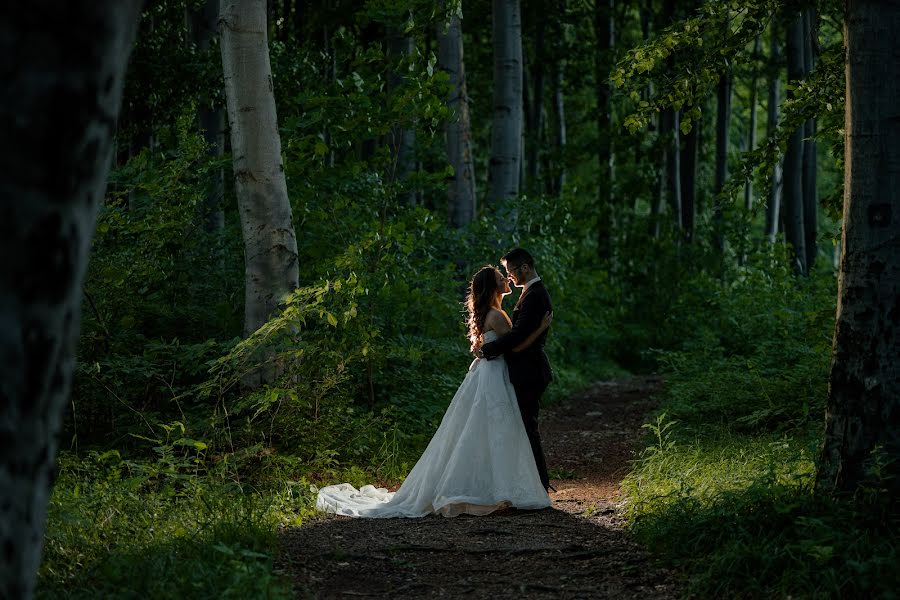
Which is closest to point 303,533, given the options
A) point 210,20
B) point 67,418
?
point 67,418

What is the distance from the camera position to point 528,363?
7.70 m

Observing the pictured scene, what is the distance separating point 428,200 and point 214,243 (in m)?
21.1

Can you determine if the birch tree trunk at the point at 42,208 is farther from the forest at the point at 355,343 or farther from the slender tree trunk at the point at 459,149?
the slender tree trunk at the point at 459,149

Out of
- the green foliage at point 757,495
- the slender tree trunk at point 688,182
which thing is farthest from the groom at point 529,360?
the slender tree trunk at point 688,182

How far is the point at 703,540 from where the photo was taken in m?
5.19

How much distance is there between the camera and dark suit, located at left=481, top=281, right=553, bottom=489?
25.0ft

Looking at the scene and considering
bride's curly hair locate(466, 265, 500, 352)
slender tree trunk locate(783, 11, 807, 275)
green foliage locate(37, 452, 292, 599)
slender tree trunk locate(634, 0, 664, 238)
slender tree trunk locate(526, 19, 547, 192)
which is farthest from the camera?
slender tree trunk locate(526, 19, 547, 192)

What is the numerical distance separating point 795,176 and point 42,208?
18.2 metres

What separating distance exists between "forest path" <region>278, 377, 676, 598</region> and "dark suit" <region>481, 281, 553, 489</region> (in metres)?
0.60

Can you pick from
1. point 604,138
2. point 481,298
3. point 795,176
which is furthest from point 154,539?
point 604,138

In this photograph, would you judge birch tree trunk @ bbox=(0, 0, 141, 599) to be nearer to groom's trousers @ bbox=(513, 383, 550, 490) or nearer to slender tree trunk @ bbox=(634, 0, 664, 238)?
groom's trousers @ bbox=(513, 383, 550, 490)

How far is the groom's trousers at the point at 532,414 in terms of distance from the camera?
24.9 feet

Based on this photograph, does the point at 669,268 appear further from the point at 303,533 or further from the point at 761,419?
the point at 303,533

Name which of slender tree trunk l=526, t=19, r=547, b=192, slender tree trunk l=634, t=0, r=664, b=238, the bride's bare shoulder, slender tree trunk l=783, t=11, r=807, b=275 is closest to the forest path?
the bride's bare shoulder
